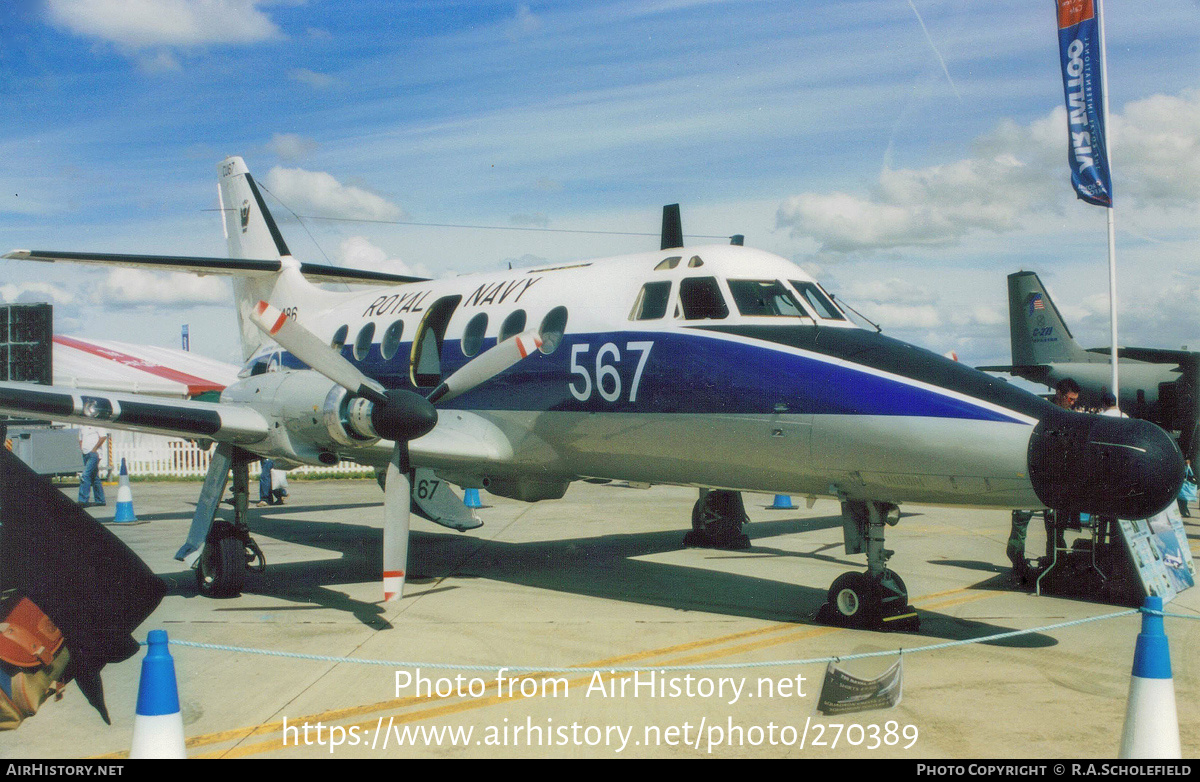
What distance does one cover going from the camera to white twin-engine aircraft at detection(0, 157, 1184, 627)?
7.02 m

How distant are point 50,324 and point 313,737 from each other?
12.3 m

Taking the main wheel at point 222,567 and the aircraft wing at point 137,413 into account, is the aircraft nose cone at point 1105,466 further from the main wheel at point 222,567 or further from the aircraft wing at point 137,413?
the main wheel at point 222,567

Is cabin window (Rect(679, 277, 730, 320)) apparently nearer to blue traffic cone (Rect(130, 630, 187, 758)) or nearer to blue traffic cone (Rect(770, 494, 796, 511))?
blue traffic cone (Rect(130, 630, 187, 758))

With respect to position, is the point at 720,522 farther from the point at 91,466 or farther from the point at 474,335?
the point at 91,466

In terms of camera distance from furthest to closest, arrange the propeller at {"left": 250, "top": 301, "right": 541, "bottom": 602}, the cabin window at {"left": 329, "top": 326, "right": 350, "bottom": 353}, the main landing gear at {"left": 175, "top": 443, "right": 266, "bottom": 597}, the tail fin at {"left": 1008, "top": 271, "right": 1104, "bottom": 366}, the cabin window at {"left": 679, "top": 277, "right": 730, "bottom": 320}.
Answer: the tail fin at {"left": 1008, "top": 271, "right": 1104, "bottom": 366} < the cabin window at {"left": 329, "top": 326, "right": 350, "bottom": 353} < the main landing gear at {"left": 175, "top": 443, "right": 266, "bottom": 597} < the cabin window at {"left": 679, "top": 277, "right": 730, "bottom": 320} < the propeller at {"left": 250, "top": 301, "right": 541, "bottom": 602}

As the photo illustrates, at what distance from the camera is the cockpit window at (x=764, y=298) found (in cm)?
861

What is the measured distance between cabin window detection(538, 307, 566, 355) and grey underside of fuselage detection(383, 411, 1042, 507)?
0.72 meters

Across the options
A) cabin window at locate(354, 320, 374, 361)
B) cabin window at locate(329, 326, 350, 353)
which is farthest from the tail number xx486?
cabin window at locate(329, 326, 350, 353)

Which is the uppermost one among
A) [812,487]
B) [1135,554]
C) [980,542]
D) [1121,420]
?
[1121,420]

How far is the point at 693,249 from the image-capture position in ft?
30.4

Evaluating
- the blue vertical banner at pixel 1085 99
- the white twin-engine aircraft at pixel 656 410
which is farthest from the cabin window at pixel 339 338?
the blue vertical banner at pixel 1085 99

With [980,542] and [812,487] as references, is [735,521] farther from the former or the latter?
[812,487]

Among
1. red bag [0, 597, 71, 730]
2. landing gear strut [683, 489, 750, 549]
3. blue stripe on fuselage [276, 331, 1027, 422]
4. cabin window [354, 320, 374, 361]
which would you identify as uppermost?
cabin window [354, 320, 374, 361]

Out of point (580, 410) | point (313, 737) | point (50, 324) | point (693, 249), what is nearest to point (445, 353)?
point (580, 410)
